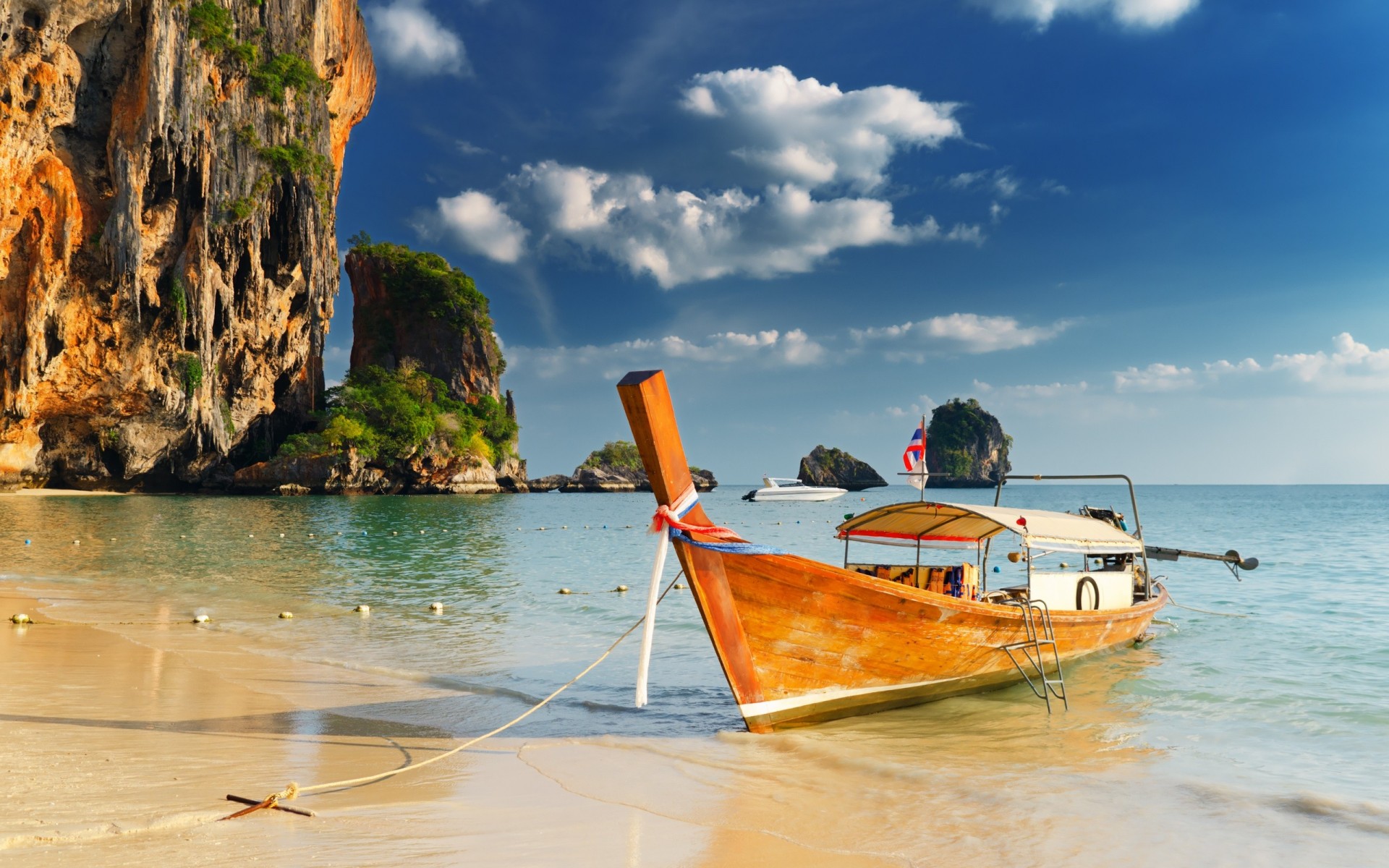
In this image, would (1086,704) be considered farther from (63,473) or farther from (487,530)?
(63,473)

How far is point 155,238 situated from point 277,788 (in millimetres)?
44485

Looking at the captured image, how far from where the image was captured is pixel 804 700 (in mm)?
6223

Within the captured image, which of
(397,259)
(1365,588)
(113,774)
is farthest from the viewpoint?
(397,259)

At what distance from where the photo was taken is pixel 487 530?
30453mm

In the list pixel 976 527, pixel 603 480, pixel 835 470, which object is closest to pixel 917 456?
pixel 976 527

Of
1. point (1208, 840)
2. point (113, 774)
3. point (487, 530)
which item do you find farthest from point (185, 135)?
point (1208, 840)

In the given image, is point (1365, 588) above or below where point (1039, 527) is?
below

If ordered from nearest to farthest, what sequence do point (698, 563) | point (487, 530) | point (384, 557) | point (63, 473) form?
point (698, 563), point (384, 557), point (487, 530), point (63, 473)

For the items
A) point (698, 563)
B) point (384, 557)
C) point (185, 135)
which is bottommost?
point (384, 557)

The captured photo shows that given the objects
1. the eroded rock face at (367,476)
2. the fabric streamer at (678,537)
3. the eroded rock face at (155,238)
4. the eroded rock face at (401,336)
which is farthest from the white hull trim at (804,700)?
the eroded rock face at (401,336)

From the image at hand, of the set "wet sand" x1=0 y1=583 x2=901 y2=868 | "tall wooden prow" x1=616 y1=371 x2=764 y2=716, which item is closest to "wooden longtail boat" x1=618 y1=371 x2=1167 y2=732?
"tall wooden prow" x1=616 y1=371 x2=764 y2=716

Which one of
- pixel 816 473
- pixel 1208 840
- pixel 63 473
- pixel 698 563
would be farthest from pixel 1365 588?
pixel 816 473

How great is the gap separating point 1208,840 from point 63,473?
177 feet

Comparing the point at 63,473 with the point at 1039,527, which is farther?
the point at 63,473
